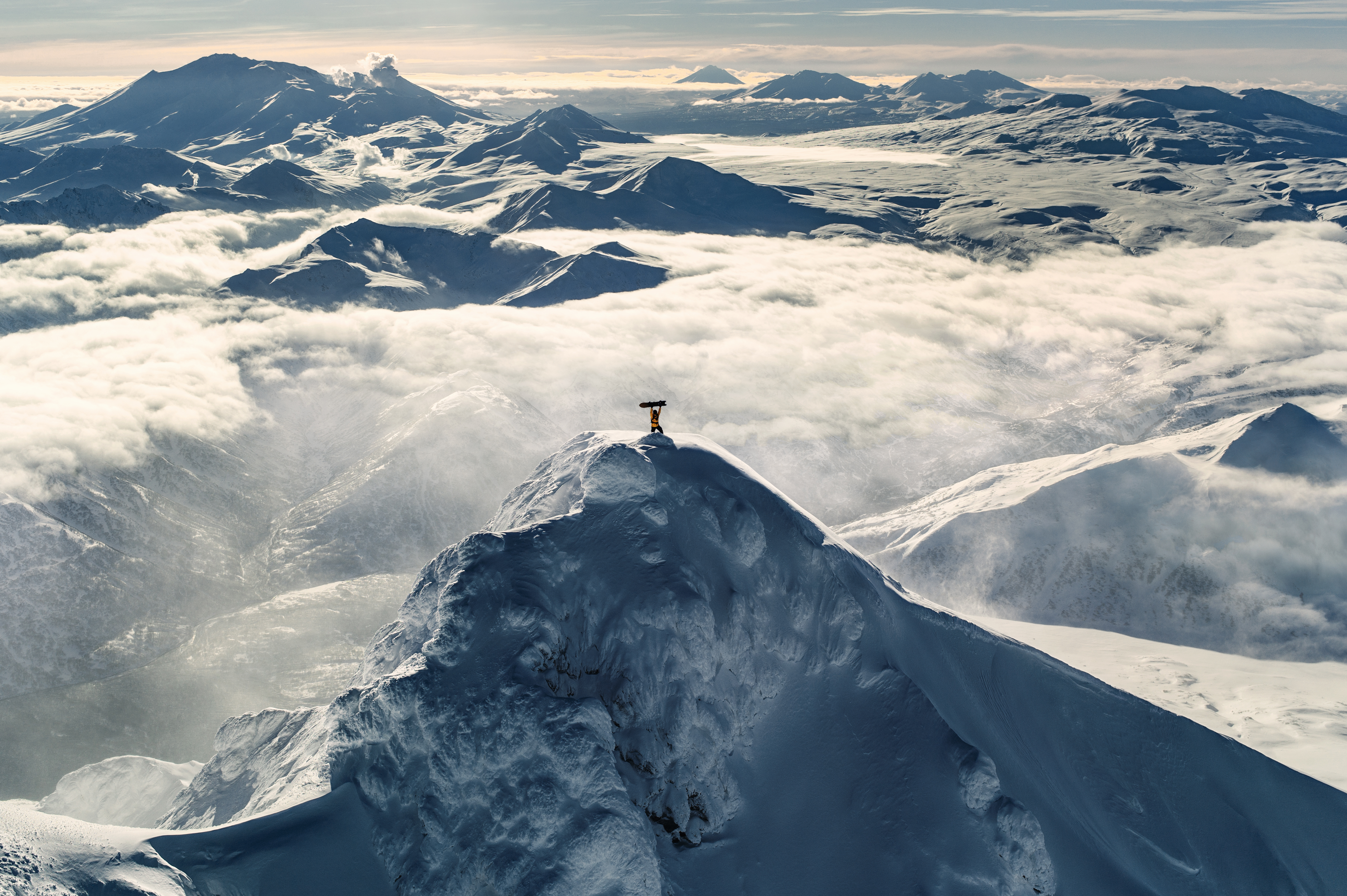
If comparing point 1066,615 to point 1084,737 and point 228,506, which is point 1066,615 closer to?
point 1084,737

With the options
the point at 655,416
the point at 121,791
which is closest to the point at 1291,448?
the point at 655,416

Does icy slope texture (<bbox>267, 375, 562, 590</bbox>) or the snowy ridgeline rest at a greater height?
the snowy ridgeline

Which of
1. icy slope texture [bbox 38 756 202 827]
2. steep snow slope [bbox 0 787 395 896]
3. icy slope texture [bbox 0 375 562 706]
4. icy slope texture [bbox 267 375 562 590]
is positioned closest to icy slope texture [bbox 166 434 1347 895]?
steep snow slope [bbox 0 787 395 896]

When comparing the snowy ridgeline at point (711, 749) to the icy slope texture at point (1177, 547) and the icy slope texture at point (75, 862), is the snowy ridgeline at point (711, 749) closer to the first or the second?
the icy slope texture at point (75, 862)

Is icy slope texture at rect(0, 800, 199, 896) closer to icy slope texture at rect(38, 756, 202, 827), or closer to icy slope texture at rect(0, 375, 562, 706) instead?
icy slope texture at rect(38, 756, 202, 827)

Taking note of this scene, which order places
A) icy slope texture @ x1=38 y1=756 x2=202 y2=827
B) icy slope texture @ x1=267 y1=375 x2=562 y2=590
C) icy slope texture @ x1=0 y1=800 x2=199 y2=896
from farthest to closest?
icy slope texture @ x1=267 y1=375 x2=562 y2=590 → icy slope texture @ x1=38 y1=756 x2=202 y2=827 → icy slope texture @ x1=0 y1=800 x2=199 y2=896

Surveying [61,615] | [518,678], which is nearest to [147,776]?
[518,678]

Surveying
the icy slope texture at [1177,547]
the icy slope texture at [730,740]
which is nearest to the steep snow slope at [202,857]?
the icy slope texture at [730,740]
